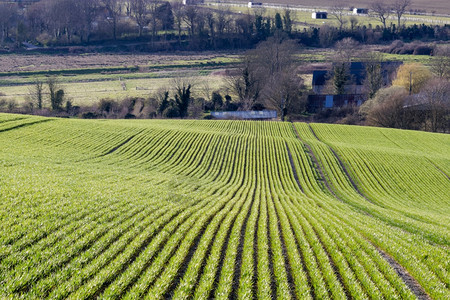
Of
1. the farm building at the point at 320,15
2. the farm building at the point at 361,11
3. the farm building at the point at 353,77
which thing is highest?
the farm building at the point at 361,11

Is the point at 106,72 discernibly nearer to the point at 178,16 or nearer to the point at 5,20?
the point at 178,16

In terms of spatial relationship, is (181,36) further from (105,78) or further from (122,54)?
(105,78)

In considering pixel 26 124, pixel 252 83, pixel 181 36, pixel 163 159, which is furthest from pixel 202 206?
pixel 181 36

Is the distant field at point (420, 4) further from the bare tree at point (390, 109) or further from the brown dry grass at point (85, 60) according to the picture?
the bare tree at point (390, 109)

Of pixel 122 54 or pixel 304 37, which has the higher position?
pixel 304 37

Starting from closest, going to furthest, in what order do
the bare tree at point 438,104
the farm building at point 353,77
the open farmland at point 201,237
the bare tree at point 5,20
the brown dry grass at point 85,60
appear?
the open farmland at point 201,237 < the bare tree at point 438,104 < the farm building at point 353,77 < the brown dry grass at point 85,60 < the bare tree at point 5,20

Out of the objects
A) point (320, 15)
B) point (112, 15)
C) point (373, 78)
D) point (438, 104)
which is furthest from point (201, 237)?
point (320, 15)

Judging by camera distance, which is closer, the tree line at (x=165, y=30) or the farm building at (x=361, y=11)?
the tree line at (x=165, y=30)

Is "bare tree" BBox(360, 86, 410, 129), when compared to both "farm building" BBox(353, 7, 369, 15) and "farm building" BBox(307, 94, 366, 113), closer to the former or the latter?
"farm building" BBox(307, 94, 366, 113)

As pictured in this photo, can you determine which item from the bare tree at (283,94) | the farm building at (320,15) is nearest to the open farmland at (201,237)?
the bare tree at (283,94)
